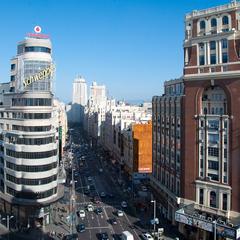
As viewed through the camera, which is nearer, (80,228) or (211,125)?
(211,125)

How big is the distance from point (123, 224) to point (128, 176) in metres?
50.4

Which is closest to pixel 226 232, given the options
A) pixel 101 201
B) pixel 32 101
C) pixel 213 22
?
pixel 213 22

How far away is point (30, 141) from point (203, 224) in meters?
40.5

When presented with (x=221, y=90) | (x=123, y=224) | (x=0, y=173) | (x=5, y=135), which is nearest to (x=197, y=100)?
(x=221, y=90)

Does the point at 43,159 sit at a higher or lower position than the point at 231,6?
lower

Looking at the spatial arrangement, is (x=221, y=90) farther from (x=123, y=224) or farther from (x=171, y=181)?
(x=123, y=224)

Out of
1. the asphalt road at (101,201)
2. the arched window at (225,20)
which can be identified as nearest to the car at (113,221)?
the asphalt road at (101,201)

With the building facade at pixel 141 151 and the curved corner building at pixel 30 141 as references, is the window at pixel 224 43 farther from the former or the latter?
the building facade at pixel 141 151

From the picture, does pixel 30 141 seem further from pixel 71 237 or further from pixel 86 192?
pixel 86 192

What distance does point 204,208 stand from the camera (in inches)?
2616

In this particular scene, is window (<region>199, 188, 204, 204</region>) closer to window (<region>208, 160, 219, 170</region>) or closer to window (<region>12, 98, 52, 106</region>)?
window (<region>208, 160, 219, 170</region>)

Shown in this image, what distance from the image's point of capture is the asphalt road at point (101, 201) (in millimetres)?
76250

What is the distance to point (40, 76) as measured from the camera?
8225 cm

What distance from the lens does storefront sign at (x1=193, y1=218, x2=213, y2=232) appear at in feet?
205
